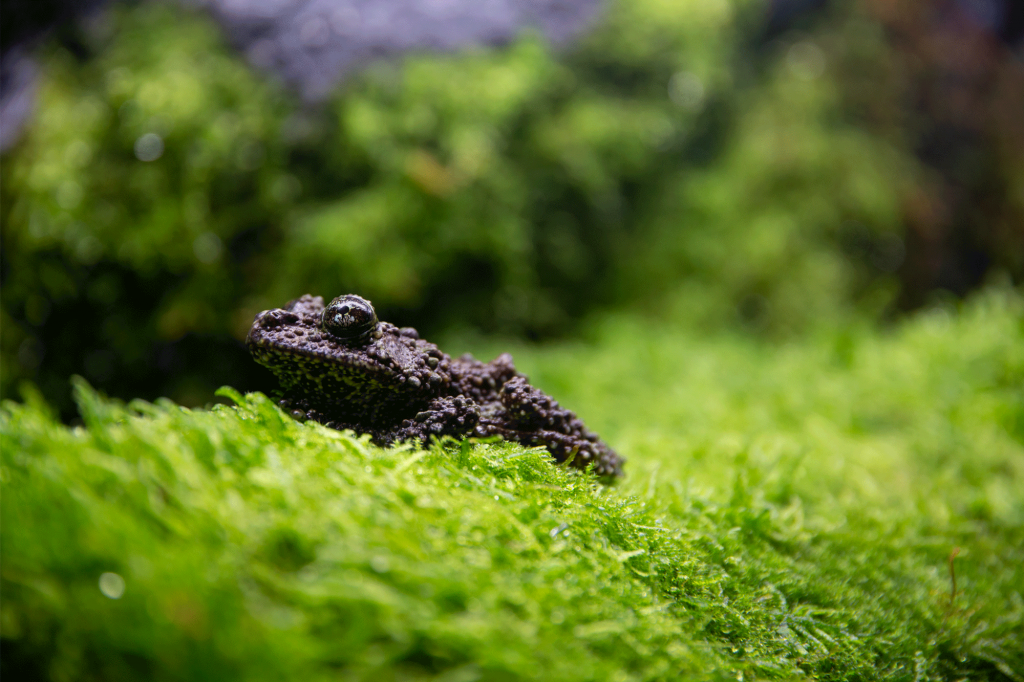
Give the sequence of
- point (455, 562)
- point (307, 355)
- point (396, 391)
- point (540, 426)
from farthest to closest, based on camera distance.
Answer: point (540, 426), point (396, 391), point (307, 355), point (455, 562)

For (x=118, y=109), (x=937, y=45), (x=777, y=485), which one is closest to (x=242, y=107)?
(x=118, y=109)

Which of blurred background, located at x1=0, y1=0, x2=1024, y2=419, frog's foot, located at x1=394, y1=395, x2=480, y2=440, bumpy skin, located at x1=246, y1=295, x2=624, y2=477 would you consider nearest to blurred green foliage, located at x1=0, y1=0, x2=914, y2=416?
blurred background, located at x1=0, y1=0, x2=1024, y2=419

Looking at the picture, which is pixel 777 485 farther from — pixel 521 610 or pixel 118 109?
pixel 118 109

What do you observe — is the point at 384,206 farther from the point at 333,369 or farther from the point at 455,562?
the point at 455,562

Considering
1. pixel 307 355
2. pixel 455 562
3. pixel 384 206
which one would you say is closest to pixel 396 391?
pixel 307 355

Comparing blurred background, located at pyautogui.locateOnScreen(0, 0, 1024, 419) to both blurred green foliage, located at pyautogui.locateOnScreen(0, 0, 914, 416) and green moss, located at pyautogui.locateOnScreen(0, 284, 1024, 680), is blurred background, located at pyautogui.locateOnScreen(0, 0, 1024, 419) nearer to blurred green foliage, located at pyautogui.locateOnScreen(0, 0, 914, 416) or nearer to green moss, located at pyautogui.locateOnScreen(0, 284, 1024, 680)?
blurred green foliage, located at pyautogui.locateOnScreen(0, 0, 914, 416)

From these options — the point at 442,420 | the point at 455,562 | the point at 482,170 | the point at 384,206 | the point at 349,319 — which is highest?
the point at 482,170
